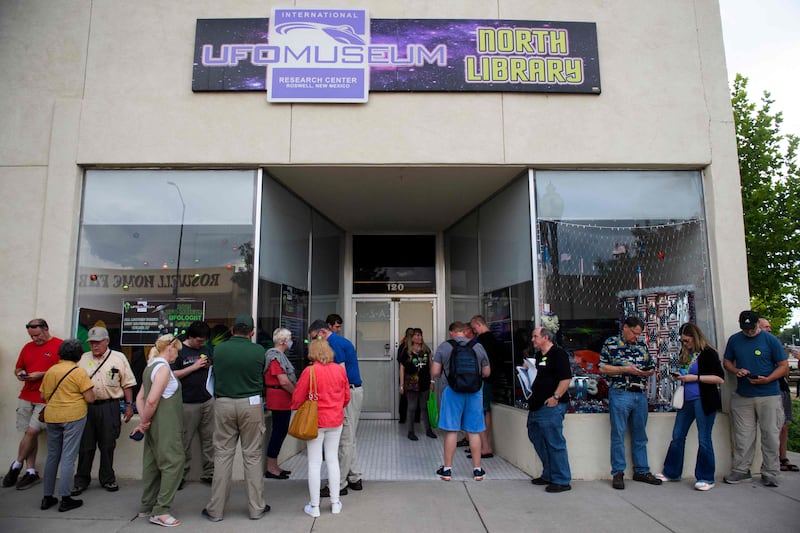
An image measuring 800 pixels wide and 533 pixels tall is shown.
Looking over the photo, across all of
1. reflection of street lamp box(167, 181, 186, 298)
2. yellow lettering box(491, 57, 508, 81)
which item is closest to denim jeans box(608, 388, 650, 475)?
yellow lettering box(491, 57, 508, 81)

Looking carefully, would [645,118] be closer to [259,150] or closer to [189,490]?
[259,150]

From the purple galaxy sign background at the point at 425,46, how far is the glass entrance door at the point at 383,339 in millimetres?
4520

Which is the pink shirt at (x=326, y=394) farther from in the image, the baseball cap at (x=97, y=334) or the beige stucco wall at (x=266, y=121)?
the beige stucco wall at (x=266, y=121)

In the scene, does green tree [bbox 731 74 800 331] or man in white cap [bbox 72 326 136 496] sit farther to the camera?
green tree [bbox 731 74 800 331]

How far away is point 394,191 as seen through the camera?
7660 mm

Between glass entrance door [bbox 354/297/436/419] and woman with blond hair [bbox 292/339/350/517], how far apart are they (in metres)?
4.92

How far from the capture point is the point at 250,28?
6652 millimetres

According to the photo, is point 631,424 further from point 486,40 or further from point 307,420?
point 486,40

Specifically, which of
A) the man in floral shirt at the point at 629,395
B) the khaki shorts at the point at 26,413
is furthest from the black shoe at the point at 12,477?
the man in floral shirt at the point at 629,395

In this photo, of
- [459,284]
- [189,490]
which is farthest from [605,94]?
[189,490]

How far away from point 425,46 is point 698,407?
17.5 ft

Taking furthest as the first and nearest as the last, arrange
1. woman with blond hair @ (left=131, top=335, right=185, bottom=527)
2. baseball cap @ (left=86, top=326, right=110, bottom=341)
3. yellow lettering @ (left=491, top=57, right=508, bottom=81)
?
yellow lettering @ (left=491, top=57, right=508, bottom=81)
baseball cap @ (left=86, top=326, right=110, bottom=341)
woman with blond hair @ (left=131, top=335, right=185, bottom=527)

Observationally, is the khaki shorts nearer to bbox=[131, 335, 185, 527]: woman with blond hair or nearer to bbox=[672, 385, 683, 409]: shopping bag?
bbox=[131, 335, 185, 527]: woman with blond hair

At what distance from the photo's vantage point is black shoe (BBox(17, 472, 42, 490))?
5.50m
